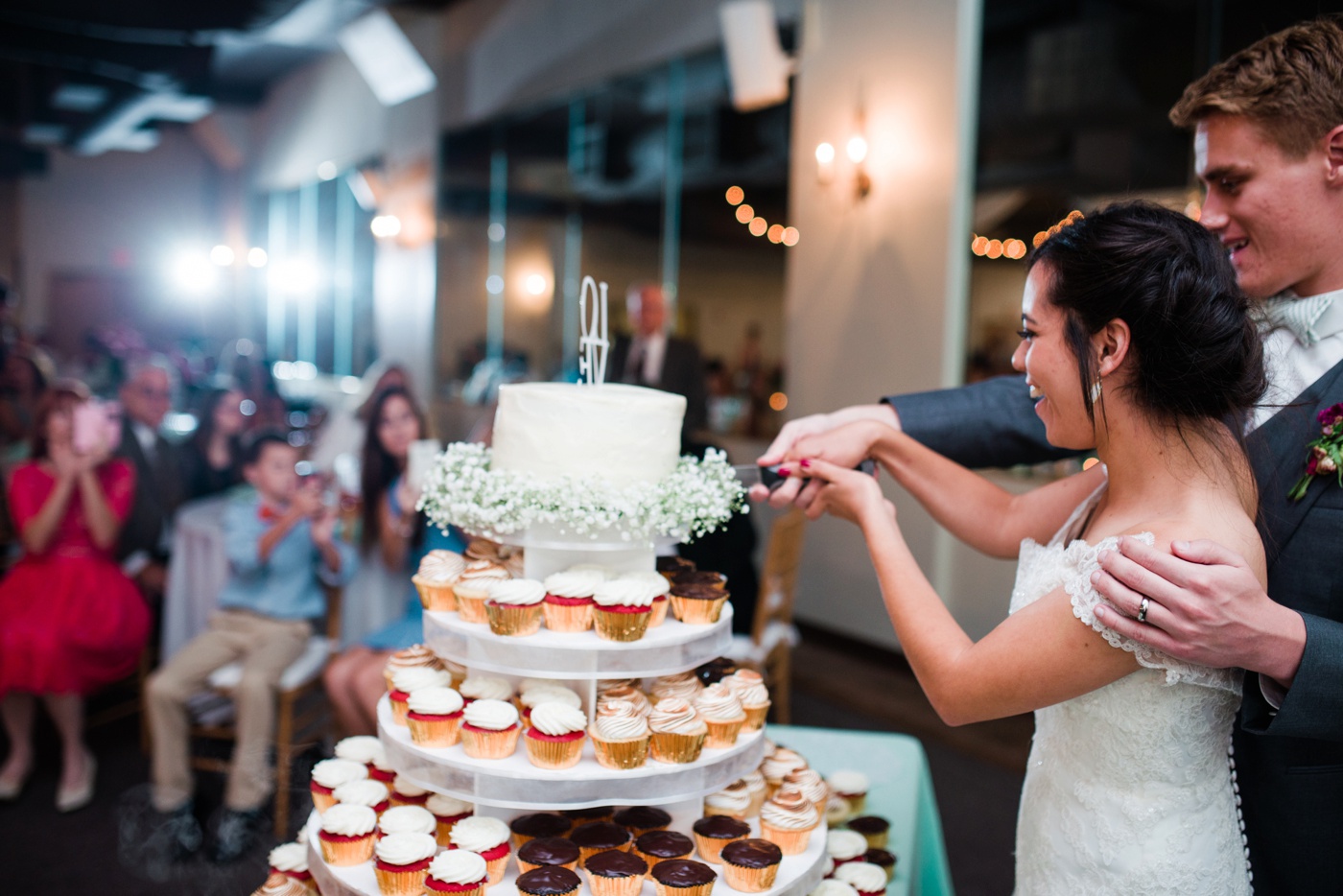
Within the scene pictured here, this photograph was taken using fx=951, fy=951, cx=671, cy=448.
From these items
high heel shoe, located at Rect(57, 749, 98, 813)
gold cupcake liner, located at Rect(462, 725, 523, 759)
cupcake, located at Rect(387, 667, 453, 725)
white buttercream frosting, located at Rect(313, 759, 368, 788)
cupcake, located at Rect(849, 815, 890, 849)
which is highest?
cupcake, located at Rect(387, 667, 453, 725)

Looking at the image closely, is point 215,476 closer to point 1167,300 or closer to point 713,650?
point 713,650

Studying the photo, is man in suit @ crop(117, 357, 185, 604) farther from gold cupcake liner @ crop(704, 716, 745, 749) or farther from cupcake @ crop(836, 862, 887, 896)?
cupcake @ crop(836, 862, 887, 896)

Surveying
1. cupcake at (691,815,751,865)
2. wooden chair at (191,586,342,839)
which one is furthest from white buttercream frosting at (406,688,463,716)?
wooden chair at (191,586,342,839)

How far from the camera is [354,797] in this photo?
171 centimetres

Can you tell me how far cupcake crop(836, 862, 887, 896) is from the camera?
1.77 m

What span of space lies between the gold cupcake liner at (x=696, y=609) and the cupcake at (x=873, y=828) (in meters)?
0.72

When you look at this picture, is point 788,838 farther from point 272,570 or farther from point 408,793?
point 272,570

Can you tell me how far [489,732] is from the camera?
1.58 meters

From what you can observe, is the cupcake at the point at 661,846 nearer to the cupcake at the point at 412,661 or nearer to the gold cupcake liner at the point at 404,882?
the gold cupcake liner at the point at 404,882

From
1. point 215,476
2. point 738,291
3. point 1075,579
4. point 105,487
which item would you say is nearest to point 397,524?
point 105,487

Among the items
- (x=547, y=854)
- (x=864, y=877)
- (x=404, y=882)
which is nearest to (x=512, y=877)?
(x=547, y=854)

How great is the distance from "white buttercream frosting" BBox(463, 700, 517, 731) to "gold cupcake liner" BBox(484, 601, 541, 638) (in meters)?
0.13

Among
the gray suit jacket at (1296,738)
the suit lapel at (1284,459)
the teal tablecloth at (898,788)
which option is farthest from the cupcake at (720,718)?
the suit lapel at (1284,459)

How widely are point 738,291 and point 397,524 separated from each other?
3668 mm
